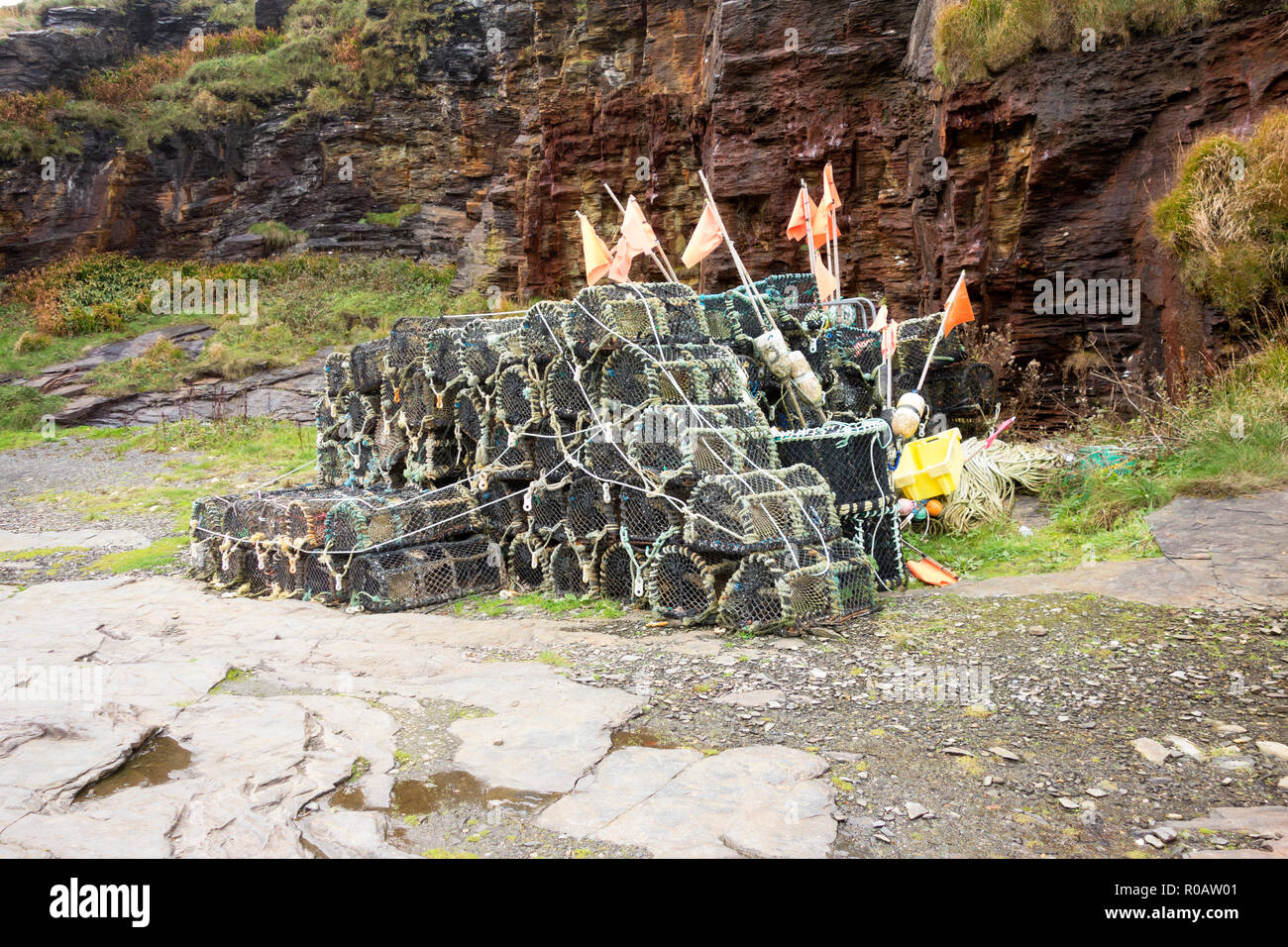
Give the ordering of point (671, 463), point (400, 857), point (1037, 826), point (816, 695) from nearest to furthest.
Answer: point (400, 857) → point (1037, 826) → point (816, 695) → point (671, 463)

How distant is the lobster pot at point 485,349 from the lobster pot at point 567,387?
1.55 ft

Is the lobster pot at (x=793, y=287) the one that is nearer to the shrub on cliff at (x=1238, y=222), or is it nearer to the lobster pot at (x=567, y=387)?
the lobster pot at (x=567, y=387)

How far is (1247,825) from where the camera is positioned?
299cm

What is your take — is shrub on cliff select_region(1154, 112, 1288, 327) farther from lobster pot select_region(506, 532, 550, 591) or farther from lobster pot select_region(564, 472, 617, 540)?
lobster pot select_region(506, 532, 550, 591)

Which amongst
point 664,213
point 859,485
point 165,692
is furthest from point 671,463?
point 664,213

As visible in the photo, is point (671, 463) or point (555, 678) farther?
point (671, 463)

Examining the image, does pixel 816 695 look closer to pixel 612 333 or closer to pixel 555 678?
pixel 555 678

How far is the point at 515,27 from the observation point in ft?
92.4

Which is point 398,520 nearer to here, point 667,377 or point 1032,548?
point 667,377

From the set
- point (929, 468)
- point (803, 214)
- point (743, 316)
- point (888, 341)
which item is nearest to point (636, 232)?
point (743, 316)

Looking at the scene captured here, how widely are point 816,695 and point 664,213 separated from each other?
52.5 feet

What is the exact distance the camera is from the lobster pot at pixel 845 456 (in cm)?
616

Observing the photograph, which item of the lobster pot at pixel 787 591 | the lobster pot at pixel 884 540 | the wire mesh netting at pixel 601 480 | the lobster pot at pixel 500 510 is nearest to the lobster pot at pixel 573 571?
the wire mesh netting at pixel 601 480

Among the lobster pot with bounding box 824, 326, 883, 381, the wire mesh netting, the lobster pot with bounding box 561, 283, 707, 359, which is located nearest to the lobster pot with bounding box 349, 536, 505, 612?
the wire mesh netting
